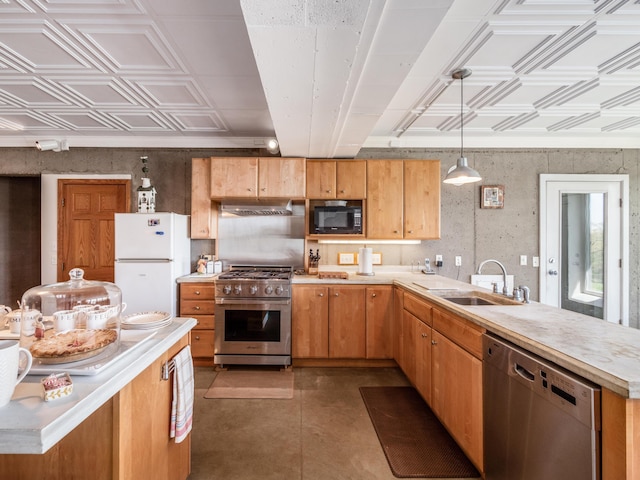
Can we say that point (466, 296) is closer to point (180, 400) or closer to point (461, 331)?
point (461, 331)

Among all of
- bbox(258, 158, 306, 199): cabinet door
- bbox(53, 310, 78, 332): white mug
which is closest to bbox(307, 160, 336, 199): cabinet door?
bbox(258, 158, 306, 199): cabinet door

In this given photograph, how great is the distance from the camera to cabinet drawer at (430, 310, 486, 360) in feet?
5.61

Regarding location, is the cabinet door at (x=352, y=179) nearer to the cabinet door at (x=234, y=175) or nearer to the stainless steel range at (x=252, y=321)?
the cabinet door at (x=234, y=175)

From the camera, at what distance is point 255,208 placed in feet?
11.6

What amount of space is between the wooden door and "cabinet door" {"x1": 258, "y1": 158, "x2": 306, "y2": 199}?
1949 millimetres

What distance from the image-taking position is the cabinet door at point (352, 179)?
11.8ft

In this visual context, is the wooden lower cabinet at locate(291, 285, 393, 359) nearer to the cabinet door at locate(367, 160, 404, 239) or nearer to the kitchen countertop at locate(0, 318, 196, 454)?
the cabinet door at locate(367, 160, 404, 239)

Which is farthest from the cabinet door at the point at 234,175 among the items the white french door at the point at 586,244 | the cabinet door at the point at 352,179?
the white french door at the point at 586,244

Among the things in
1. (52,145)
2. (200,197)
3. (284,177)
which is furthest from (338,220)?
(52,145)

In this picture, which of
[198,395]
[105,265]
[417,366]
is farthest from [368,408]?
[105,265]

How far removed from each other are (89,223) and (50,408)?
3953mm

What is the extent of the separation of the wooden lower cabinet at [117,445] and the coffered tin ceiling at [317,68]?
1.75 m

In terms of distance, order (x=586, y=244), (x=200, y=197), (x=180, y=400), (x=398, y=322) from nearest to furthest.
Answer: (x=180, y=400), (x=398, y=322), (x=200, y=197), (x=586, y=244)

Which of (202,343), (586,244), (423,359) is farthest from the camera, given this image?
(586,244)
